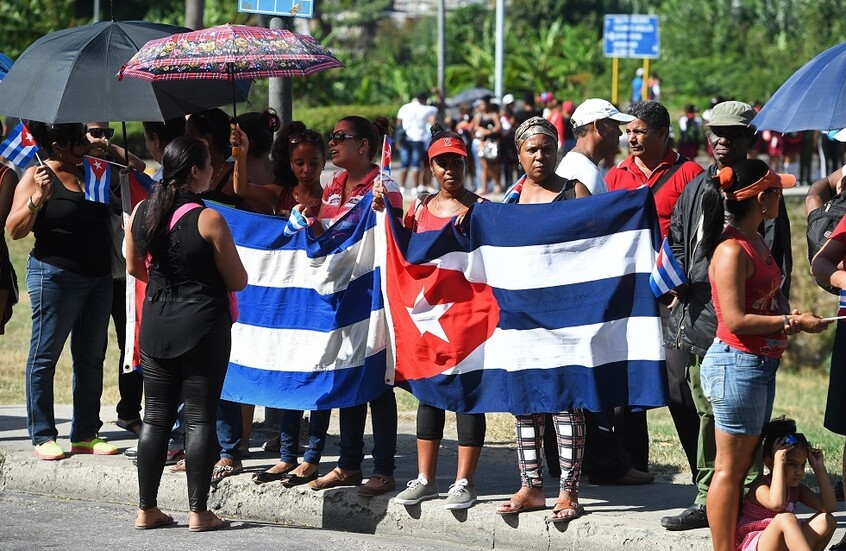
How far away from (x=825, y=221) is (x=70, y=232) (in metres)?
4.11

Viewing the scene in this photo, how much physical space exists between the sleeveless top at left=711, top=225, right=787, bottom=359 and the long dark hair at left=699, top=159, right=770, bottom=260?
59 mm

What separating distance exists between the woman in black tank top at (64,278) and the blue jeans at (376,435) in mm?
1663

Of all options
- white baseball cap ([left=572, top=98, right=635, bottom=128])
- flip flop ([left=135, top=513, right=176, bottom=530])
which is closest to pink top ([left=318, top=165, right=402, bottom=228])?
white baseball cap ([left=572, top=98, right=635, bottom=128])

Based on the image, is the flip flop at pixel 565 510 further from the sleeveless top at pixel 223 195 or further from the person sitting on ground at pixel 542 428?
the sleeveless top at pixel 223 195

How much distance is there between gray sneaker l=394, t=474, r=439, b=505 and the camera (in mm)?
6656

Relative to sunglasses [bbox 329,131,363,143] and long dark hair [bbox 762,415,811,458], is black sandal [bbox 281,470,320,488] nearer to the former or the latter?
sunglasses [bbox 329,131,363,143]

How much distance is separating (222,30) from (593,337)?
8.41ft

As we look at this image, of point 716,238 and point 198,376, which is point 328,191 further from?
point 716,238

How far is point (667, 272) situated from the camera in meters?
5.99

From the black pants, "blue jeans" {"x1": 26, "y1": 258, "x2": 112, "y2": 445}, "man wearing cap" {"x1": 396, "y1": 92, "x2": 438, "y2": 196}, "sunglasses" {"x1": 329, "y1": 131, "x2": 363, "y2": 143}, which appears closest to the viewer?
"sunglasses" {"x1": 329, "y1": 131, "x2": 363, "y2": 143}

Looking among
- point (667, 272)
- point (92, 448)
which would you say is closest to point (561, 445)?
point (667, 272)

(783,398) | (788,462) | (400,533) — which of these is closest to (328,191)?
(400,533)

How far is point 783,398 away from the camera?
49.0ft

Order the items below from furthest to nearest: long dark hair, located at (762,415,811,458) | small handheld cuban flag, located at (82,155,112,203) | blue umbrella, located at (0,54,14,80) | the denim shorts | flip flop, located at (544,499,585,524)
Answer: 1. blue umbrella, located at (0,54,14,80)
2. small handheld cuban flag, located at (82,155,112,203)
3. flip flop, located at (544,499,585,524)
4. long dark hair, located at (762,415,811,458)
5. the denim shorts
